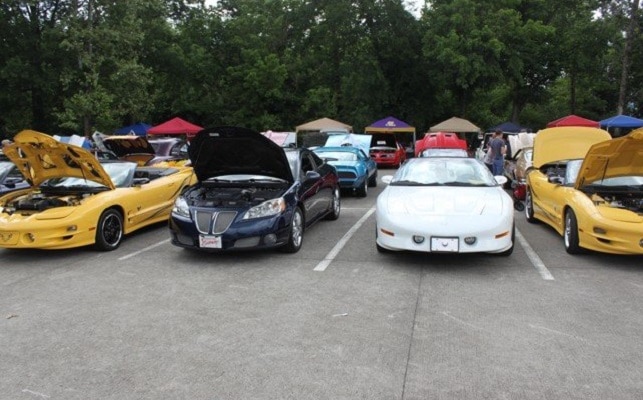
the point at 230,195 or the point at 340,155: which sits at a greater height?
the point at 230,195

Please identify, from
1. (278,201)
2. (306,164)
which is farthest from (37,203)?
(306,164)

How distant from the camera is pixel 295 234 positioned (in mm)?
6875

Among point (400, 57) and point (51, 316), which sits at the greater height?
point (400, 57)

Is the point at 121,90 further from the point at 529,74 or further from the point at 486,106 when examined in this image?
the point at 529,74

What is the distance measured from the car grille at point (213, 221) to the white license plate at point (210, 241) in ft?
0.21

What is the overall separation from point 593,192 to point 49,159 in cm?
760

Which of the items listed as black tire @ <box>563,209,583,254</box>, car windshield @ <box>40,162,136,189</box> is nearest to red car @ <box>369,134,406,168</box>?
car windshield @ <box>40,162,136,189</box>

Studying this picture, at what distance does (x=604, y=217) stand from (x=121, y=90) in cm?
2235

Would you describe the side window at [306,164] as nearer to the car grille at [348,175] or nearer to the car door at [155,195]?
the car door at [155,195]

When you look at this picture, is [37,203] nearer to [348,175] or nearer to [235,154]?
[235,154]

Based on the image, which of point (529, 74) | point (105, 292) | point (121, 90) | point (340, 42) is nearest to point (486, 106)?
point (529, 74)

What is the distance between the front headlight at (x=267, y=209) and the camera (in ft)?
20.9

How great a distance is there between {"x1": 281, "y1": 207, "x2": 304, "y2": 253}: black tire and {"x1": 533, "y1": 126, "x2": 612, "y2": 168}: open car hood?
15.2ft

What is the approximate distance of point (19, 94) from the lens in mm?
26812
